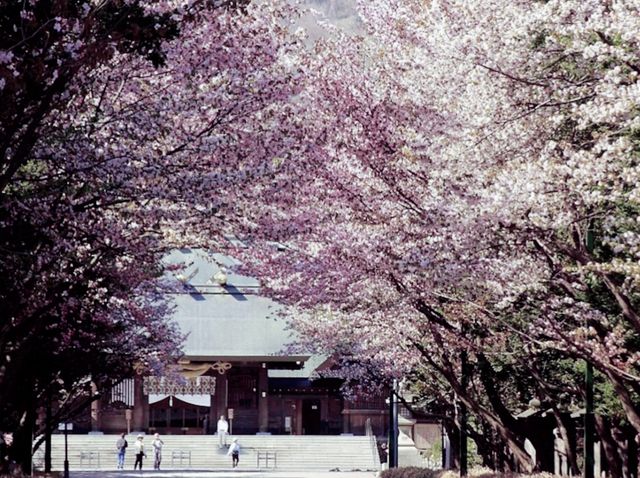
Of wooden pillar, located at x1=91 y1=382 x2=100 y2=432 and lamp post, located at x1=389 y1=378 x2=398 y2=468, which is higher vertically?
wooden pillar, located at x1=91 y1=382 x2=100 y2=432

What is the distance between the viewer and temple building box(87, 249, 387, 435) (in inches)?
2756

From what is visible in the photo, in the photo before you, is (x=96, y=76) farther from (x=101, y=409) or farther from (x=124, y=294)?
(x=101, y=409)

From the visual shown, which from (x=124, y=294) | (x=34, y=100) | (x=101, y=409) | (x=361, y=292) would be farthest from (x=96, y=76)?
(x=101, y=409)

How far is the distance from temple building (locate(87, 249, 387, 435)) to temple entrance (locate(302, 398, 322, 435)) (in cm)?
6

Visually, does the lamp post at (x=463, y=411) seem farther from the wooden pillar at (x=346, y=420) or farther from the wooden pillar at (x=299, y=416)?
the wooden pillar at (x=299, y=416)

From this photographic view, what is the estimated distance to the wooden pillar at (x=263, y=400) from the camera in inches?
2798

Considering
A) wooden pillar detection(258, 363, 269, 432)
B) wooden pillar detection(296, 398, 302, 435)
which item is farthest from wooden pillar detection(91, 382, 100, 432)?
wooden pillar detection(296, 398, 302, 435)

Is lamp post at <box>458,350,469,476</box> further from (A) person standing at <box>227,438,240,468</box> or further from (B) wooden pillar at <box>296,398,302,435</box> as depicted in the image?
(B) wooden pillar at <box>296,398,302,435</box>

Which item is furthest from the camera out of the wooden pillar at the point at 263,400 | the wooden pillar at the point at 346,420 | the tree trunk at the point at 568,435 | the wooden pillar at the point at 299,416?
the wooden pillar at the point at 299,416

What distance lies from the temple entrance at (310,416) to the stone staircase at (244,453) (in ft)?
18.9

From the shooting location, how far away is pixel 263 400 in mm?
71250

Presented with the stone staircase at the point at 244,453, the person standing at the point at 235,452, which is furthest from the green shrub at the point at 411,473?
the stone staircase at the point at 244,453

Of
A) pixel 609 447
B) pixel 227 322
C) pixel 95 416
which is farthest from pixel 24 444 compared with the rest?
pixel 227 322

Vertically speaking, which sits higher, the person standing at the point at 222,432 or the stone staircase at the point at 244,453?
the person standing at the point at 222,432
